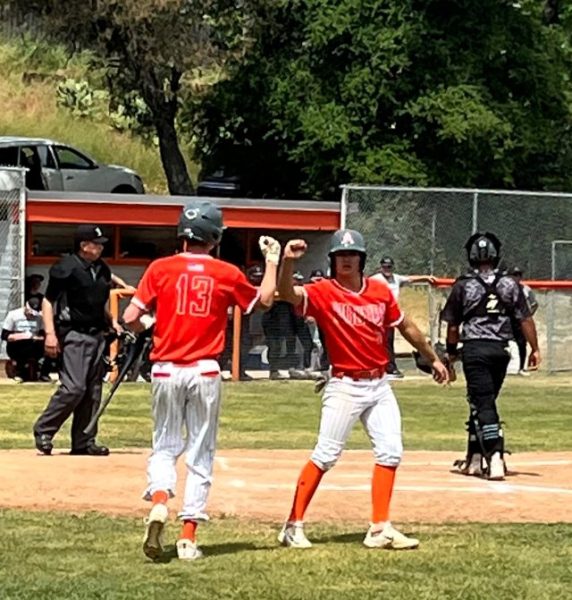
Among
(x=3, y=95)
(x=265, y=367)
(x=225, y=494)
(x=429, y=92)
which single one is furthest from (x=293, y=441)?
(x=3, y=95)

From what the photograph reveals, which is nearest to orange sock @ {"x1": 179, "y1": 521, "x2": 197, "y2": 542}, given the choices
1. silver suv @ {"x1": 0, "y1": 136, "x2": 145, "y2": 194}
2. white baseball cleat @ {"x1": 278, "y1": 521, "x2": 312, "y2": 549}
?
white baseball cleat @ {"x1": 278, "y1": 521, "x2": 312, "y2": 549}

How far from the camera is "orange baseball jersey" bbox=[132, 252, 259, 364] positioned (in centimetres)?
792

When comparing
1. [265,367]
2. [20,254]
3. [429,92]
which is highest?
[429,92]

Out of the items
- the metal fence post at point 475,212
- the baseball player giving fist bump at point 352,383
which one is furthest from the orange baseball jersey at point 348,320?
the metal fence post at point 475,212

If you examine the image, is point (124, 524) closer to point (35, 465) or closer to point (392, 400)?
point (392, 400)

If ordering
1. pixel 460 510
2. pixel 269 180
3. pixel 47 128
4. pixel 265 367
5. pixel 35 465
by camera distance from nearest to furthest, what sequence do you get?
pixel 460 510
pixel 35 465
pixel 265 367
pixel 269 180
pixel 47 128

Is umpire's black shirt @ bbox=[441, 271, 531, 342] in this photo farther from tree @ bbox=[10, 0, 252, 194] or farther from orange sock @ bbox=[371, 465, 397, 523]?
tree @ bbox=[10, 0, 252, 194]

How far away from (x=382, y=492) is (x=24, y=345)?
15221mm

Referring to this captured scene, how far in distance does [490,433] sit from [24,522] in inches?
164

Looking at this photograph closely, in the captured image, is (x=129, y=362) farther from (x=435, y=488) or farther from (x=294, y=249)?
(x=294, y=249)

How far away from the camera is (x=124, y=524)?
920cm

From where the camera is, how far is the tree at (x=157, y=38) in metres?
32.5

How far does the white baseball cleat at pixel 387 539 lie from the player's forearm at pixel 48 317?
4685 mm

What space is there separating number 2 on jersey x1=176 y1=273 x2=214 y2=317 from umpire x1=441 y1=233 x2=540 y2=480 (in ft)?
13.7
